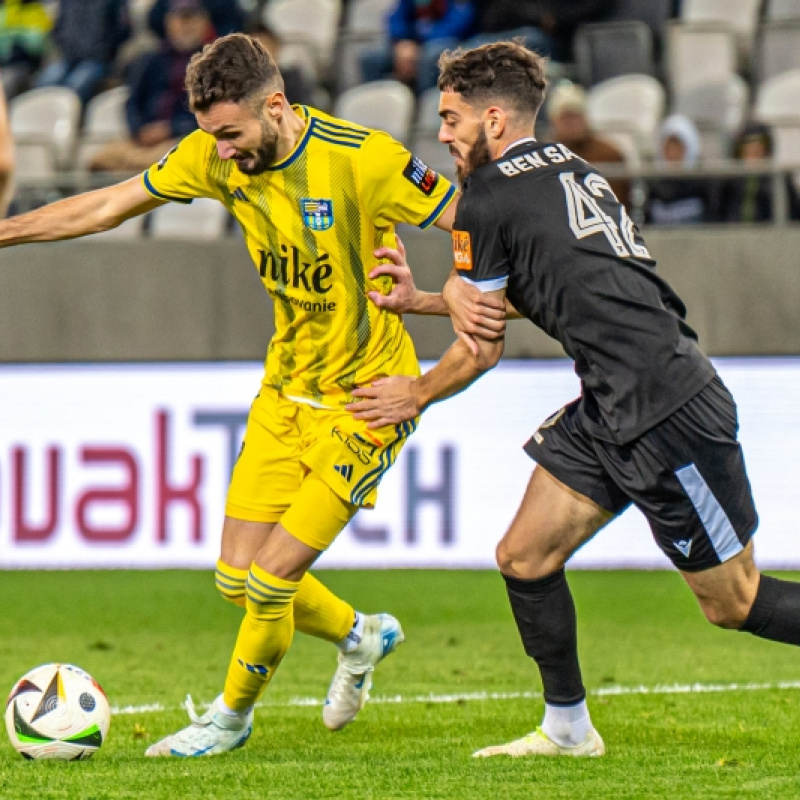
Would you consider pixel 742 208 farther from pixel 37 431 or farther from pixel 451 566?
pixel 37 431

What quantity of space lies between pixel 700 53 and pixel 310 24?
3.67 metres

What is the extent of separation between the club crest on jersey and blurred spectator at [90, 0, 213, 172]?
725cm

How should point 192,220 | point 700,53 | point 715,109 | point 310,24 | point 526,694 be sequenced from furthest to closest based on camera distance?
point 310,24 < point 700,53 < point 715,109 < point 192,220 < point 526,694

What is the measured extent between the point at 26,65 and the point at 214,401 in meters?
6.23

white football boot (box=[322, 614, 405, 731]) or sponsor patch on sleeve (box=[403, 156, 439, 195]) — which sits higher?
sponsor patch on sleeve (box=[403, 156, 439, 195])

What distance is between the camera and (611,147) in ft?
36.0

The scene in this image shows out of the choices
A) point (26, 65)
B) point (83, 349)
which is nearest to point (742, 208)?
point (83, 349)

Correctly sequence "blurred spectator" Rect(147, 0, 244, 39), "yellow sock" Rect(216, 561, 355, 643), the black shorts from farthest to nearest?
1. "blurred spectator" Rect(147, 0, 244, 39)
2. "yellow sock" Rect(216, 561, 355, 643)
3. the black shorts

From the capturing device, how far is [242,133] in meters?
5.03

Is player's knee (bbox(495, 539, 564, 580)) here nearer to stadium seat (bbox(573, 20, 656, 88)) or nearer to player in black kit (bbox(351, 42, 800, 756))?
player in black kit (bbox(351, 42, 800, 756))

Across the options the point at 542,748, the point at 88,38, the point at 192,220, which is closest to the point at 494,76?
the point at 542,748

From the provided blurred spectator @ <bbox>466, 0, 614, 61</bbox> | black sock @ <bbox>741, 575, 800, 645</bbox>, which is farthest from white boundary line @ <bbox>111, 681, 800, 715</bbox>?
blurred spectator @ <bbox>466, 0, 614, 61</bbox>

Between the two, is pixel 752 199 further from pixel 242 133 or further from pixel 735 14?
pixel 242 133

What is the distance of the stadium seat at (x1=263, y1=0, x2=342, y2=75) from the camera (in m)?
13.7
